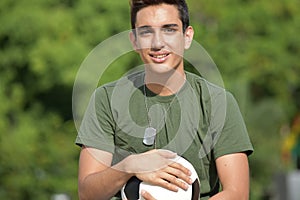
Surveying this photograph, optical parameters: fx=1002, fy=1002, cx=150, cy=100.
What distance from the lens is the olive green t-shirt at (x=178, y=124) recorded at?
448 cm

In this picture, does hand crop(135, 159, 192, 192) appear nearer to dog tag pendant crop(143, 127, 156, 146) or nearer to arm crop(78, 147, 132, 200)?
arm crop(78, 147, 132, 200)

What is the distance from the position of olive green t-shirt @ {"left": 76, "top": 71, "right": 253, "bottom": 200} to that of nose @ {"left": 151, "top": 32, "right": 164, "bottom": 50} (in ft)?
0.86

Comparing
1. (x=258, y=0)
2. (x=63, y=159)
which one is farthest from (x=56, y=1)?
(x=258, y=0)

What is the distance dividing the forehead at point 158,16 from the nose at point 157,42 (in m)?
0.05

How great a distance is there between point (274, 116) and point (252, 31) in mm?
5611

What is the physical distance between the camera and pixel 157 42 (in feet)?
14.4

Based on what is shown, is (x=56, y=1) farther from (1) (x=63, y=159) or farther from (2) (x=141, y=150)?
(2) (x=141, y=150)

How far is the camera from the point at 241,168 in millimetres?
4465

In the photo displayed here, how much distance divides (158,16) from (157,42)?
14 centimetres

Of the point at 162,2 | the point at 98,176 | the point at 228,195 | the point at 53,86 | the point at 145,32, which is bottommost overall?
the point at 53,86

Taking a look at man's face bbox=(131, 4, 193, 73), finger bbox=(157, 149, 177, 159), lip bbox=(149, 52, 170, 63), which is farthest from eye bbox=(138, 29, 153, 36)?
finger bbox=(157, 149, 177, 159)

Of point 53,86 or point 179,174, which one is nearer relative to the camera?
point 179,174

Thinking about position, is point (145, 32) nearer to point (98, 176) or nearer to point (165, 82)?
point (165, 82)

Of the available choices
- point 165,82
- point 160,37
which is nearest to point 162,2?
point 160,37
